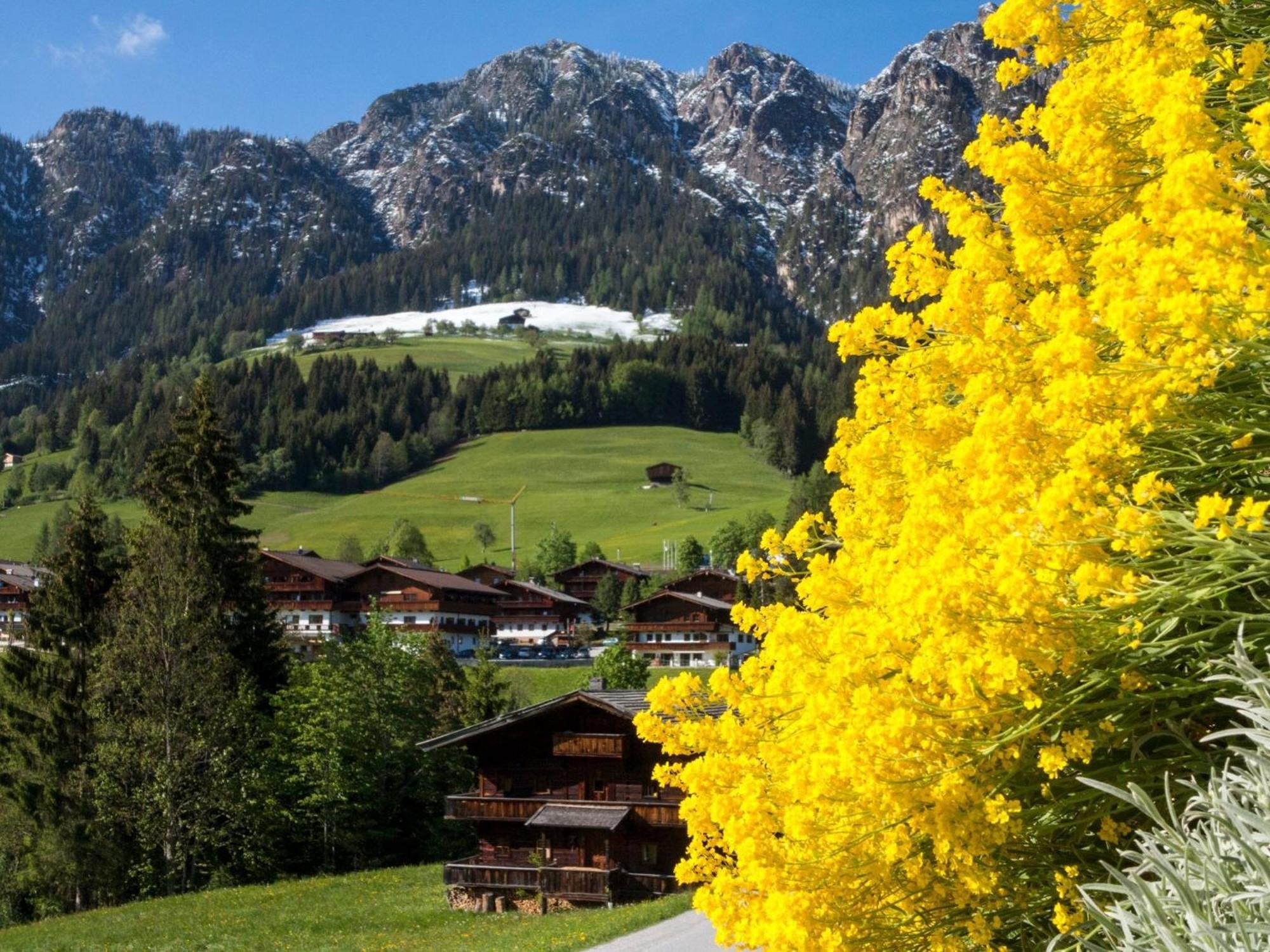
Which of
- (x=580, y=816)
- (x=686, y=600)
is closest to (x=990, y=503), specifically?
(x=580, y=816)

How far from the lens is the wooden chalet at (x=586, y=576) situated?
119938 mm

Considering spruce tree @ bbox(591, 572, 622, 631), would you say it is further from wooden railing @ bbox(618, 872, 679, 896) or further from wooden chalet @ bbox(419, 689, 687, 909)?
wooden railing @ bbox(618, 872, 679, 896)

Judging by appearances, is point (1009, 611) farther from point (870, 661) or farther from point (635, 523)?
point (635, 523)

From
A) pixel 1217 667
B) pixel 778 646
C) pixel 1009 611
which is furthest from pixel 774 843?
pixel 1217 667

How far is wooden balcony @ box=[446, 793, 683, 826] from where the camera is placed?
123ft

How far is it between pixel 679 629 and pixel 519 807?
57.7 metres

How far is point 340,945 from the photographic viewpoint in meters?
29.9

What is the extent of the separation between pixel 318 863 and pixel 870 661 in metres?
46.4

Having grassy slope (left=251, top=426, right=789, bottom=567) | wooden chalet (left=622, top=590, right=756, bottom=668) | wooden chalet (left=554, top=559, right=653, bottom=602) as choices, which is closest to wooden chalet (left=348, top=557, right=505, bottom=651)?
wooden chalet (left=554, top=559, right=653, bottom=602)

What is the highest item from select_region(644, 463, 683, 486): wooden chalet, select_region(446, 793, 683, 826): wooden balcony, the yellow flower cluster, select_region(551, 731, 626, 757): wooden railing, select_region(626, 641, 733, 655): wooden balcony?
the yellow flower cluster

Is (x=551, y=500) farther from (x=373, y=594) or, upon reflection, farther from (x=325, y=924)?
(x=325, y=924)

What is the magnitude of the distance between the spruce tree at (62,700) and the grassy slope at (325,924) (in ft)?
19.3

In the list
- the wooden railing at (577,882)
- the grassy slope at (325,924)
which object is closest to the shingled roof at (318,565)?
the grassy slope at (325,924)

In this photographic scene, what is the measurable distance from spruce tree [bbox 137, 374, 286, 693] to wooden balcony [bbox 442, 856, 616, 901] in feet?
54.3
